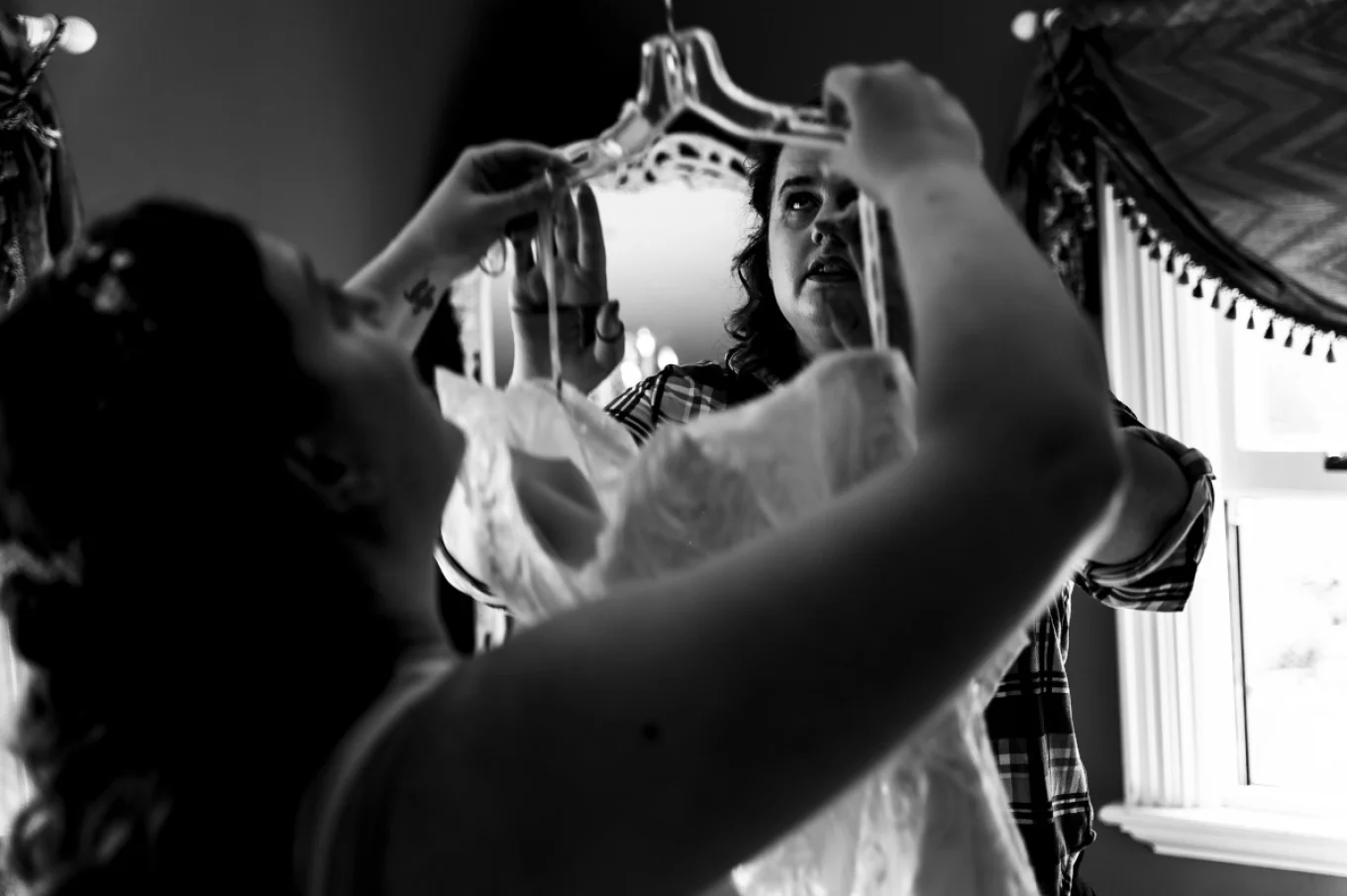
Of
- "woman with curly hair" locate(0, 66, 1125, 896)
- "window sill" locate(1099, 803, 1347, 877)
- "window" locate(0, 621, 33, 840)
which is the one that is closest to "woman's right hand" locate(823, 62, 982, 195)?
"woman with curly hair" locate(0, 66, 1125, 896)

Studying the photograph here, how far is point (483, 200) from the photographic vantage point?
741 mm

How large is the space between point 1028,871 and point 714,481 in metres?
0.23

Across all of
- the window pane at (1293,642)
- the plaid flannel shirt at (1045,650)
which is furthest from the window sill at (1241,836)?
the plaid flannel shirt at (1045,650)

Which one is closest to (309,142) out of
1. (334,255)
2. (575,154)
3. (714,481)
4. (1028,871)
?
(334,255)

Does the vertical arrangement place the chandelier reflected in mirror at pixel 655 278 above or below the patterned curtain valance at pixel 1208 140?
below

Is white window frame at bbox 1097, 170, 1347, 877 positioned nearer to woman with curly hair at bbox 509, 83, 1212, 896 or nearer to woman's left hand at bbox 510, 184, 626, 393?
woman with curly hair at bbox 509, 83, 1212, 896

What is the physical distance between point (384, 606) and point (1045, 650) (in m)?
0.74

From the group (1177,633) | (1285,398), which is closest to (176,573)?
(1177,633)

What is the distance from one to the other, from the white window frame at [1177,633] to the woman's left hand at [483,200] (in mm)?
1730

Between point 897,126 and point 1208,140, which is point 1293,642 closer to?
point 1208,140

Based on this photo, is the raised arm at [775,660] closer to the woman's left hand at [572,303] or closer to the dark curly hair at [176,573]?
the dark curly hair at [176,573]

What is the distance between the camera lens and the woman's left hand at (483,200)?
2.40ft

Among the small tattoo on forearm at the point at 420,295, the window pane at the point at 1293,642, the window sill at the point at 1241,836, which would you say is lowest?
the window sill at the point at 1241,836

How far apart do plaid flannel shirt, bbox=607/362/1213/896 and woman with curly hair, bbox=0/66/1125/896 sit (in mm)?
510
